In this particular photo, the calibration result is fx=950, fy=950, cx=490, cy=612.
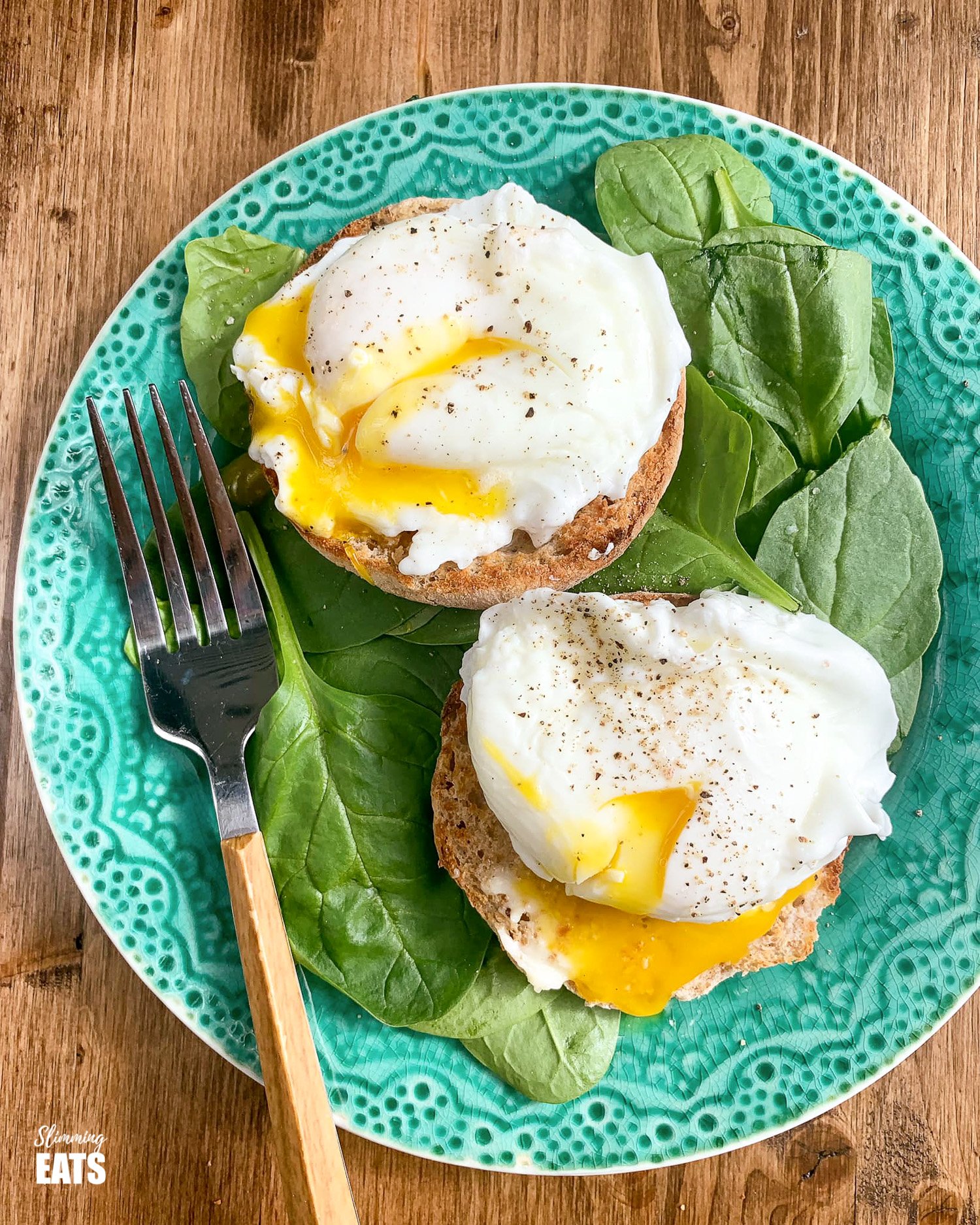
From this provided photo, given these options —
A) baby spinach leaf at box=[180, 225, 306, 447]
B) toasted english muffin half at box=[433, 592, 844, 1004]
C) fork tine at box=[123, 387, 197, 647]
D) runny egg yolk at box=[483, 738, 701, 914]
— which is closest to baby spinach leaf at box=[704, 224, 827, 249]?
toasted english muffin half at box=[433, 592, 844, 1004]

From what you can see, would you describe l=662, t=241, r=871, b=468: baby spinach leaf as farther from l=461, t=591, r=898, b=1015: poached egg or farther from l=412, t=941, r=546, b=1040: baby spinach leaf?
l=412, t=941, r=546, b=1040: baby spinach leaf

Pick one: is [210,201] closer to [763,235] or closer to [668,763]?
[763,235]

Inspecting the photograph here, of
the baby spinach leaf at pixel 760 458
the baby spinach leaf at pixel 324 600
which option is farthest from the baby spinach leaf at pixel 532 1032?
the baby spinach leaf at pixel 760 458

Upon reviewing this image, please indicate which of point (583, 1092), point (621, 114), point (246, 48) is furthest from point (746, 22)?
point (583, 1092)

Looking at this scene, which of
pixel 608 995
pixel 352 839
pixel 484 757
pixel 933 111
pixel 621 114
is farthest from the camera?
pixel 933 111

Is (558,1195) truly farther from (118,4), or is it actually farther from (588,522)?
(118,4)

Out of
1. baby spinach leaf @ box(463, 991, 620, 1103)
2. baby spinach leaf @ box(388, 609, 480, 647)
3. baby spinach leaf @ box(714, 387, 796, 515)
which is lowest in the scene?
baby spinach leaf @ box(463, 991, 620, 1103)
